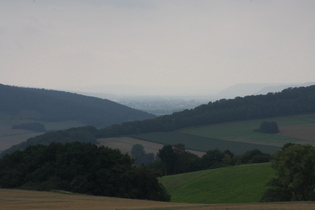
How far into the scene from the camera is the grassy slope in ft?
172

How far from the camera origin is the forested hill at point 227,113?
6161 inches

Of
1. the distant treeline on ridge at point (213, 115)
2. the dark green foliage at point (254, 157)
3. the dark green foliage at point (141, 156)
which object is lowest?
the dark green foliage at point (141, 156)

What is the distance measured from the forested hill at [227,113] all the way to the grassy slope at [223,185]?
85786mm

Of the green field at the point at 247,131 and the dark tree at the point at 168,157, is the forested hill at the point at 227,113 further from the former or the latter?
the dark tree at the point at 168,157

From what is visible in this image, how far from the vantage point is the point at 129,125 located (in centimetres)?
15738

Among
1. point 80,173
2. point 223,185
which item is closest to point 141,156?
point 223,185

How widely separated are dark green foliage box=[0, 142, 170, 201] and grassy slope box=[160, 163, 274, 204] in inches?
307

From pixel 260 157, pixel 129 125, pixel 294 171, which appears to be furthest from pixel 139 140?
pixel 294 171

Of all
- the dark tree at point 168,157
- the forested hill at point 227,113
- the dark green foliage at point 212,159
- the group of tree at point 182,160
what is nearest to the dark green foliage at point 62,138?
the forested hill at point 227,113

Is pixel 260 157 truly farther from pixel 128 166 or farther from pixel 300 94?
pixel 300 94

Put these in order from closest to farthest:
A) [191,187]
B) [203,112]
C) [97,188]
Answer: [97,188], [191,187], [203,112]

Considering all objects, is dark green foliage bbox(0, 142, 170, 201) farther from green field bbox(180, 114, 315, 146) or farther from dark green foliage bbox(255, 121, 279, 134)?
dark green foliage bbox(255, 121, 279, 134)

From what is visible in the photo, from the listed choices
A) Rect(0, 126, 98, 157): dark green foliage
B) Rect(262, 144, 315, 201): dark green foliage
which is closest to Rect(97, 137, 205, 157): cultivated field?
Rect(0, 126, 98, 157): dark green foliage

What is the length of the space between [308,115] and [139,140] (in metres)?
70.1
